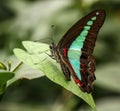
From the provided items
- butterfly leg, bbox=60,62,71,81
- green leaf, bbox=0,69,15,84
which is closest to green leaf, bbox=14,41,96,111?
butterfly leg, bbox=60,62,71,81

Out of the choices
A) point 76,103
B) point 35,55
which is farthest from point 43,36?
point 35,55

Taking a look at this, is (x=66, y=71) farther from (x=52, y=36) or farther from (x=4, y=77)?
(x=52, y=36)

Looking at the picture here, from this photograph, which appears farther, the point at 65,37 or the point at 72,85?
the point at 65,37

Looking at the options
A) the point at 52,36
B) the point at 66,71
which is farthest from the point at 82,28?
the point at 52,36

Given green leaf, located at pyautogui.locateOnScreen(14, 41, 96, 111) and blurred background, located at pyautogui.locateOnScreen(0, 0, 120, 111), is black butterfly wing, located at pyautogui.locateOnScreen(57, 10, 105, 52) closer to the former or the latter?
green leaf, located at pyautogui.locateOnScreen(14, 41, 96, 111)

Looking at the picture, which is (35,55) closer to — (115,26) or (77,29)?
(77,29)
